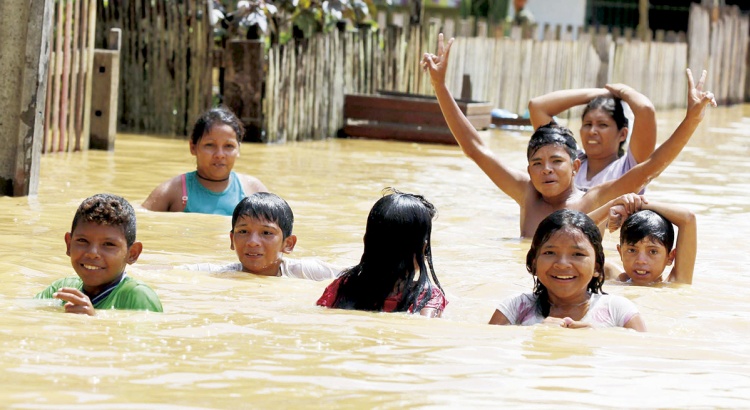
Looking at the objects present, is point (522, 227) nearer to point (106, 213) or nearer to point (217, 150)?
point (217, 150)

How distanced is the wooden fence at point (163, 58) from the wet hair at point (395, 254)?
9.04m

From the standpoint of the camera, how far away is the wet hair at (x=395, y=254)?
5523mm

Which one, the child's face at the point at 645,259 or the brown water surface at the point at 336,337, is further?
the child's face at the point at 645,259

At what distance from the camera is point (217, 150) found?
8422 millimetres

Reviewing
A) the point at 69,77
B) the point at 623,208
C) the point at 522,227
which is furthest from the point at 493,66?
the point at 623,208

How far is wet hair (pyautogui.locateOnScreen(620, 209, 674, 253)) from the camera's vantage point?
675 cm

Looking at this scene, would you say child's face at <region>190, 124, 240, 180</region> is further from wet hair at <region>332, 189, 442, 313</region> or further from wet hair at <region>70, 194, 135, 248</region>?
wet hair at <region>70, 194, 135, 248</region>

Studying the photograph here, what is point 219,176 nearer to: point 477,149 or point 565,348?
point 477,149

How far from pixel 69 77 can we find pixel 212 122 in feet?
15.2

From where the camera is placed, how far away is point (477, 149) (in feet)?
26.4

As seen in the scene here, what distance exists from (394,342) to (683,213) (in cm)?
251

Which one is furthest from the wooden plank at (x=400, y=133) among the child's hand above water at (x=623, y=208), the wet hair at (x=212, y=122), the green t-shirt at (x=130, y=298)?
→ the green t-shirt at (x=130, y=298)

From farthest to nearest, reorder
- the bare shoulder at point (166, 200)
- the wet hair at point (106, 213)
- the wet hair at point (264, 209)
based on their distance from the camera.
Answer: the bare shoulder at point (166, 200)
the wet hair at point (264, 209)
the wet hair at point (106, 213)

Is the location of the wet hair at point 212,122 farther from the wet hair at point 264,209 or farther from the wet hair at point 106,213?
the wet hair at point 106,213
